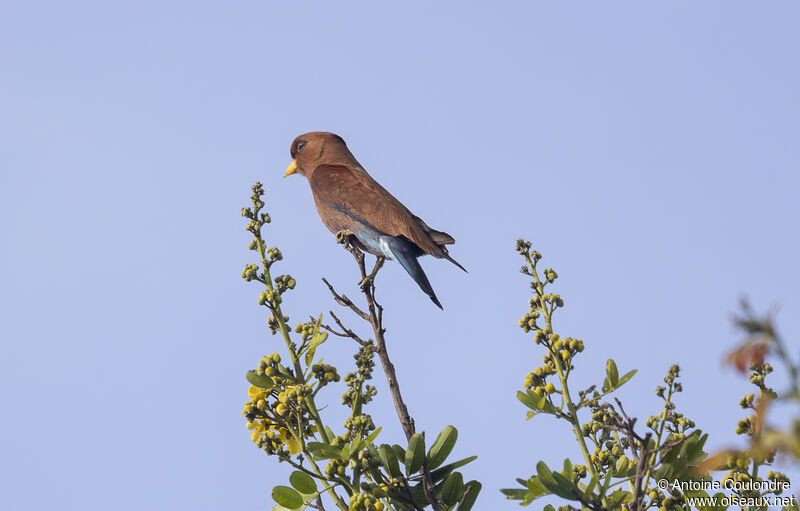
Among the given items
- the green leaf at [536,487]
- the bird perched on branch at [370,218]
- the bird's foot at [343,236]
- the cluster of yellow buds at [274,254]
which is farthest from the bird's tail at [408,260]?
the green leaf at [536,487]

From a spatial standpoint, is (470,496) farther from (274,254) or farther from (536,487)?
(274,254)

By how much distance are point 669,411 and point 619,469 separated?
289mm

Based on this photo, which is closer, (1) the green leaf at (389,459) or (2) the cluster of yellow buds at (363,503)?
(2) the cluster of yellow buds at (363,503)

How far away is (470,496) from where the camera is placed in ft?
9.84

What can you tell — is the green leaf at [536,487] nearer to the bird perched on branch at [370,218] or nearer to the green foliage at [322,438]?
the green foliage at [322,438]

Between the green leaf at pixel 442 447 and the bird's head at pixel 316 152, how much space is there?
4146 mm

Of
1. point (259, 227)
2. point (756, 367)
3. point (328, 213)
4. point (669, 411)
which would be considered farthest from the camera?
point (328, 213)

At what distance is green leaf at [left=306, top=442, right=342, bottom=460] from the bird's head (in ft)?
14.0

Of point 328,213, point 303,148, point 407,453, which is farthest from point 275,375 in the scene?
point 303,148

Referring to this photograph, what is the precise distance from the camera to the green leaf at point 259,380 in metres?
3.07

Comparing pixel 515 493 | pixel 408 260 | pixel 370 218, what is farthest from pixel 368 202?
pixel 515 493

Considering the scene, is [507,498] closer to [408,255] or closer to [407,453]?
[407,453]

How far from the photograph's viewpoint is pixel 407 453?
9.73ft

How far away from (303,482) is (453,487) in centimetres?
55
